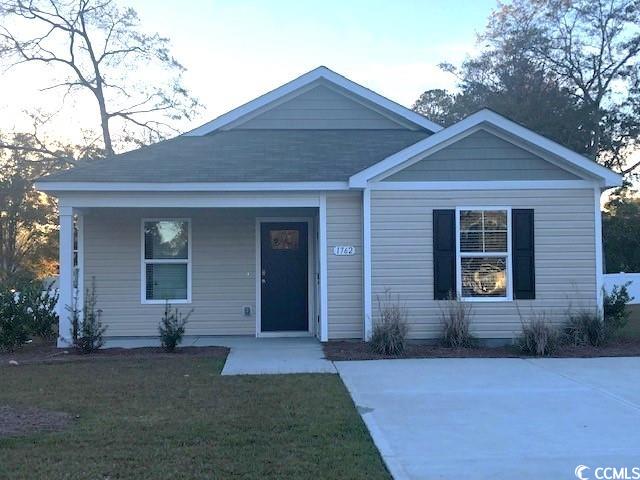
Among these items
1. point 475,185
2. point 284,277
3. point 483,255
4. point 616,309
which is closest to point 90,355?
point 284,277

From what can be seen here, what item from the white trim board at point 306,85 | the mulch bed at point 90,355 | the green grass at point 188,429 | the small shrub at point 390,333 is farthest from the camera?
the white trim board at point 306,85

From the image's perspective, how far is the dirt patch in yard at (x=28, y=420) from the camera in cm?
568

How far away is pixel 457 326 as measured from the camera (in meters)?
10.4

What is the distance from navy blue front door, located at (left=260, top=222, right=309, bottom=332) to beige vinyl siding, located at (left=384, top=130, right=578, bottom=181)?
8.30 feet

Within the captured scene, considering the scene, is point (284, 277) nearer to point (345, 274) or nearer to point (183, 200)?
point (345, 274)

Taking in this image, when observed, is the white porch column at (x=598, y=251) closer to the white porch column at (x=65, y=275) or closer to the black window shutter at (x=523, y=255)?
the black window shutter at (x=523, y=255)

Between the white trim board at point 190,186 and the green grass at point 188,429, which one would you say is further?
the white trim board at point 190,186

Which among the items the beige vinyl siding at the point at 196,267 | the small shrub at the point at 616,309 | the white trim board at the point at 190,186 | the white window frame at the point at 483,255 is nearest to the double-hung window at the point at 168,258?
the beige vinyl siding at the point at 196,267

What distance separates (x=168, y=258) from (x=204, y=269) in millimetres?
701

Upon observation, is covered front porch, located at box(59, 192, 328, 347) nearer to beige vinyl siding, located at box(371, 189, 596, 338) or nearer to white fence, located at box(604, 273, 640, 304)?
beige vinyl siding, located at box(371, 189, 596, 338)

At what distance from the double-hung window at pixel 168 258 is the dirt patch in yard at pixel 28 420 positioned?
5673mm

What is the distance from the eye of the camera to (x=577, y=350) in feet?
33.4

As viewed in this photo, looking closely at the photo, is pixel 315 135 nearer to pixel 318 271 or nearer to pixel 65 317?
pixel 318 271

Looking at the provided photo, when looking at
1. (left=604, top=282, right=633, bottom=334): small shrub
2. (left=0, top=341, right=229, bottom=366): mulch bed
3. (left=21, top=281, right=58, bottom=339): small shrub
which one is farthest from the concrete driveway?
(left=21, top=281, right=58, bottom=339): small shrub
